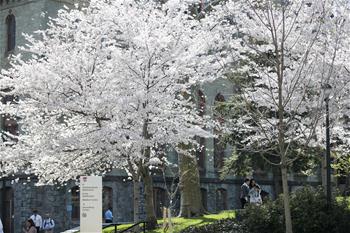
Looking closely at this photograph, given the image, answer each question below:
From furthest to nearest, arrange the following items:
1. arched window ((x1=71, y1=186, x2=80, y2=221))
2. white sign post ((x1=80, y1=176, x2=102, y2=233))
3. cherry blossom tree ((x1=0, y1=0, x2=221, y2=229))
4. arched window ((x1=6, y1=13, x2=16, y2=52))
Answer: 1. arched window ((x1=6, y1=13, x2=16, y2=52))
2. arched window ((x1=71, y1=186, x2=80, y2=221))
3. cherry blossom tree ((x1=0, y1=0, x2=221, y2=229))
4. white sign post ((x1=80, y1=176, x2=102, y2=233))

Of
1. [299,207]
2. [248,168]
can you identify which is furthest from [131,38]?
[248,168]

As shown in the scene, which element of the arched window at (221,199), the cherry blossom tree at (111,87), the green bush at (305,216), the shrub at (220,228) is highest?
the cherry blossom tree at (111,87)

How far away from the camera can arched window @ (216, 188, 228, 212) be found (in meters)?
44.2

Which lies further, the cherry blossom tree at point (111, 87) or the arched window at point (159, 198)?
the arched window at point (159, 198)

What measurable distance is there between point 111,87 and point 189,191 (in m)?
8.84

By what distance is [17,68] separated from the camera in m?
19.6

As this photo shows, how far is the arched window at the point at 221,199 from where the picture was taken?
44156 mm

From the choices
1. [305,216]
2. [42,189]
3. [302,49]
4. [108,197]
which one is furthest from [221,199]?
[305,216]

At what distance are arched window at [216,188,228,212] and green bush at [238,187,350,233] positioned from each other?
26.6 metres

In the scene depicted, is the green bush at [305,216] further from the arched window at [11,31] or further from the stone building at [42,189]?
the arched window at [11,31]

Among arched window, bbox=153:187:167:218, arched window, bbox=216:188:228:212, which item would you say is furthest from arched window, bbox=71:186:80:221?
arched window, bbox=216:188:228:212

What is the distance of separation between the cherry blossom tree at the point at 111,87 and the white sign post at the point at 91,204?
15.8 feet

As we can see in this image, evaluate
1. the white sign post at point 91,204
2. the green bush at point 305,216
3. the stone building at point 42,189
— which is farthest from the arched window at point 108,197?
the white sign post at point 91,204

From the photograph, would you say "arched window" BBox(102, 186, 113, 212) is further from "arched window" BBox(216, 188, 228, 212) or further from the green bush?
the green bush
